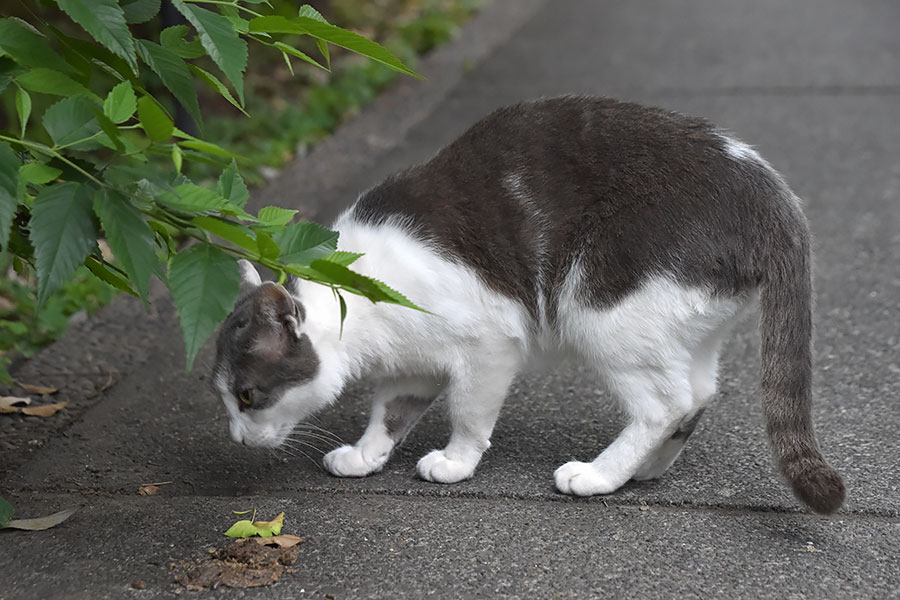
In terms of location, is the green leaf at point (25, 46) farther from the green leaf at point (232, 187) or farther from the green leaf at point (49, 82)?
the green leaf at point (232, 187)

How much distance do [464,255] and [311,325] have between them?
505mm

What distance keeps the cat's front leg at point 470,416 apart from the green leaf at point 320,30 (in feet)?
3.57

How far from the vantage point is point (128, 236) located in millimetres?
2184

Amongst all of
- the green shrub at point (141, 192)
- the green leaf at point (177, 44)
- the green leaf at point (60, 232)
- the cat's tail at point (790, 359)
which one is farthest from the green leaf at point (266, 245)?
the cat's tail at point (790, 359)

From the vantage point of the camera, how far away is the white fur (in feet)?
9.78

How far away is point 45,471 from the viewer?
3.32 metres

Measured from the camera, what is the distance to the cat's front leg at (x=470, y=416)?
3.16 metres

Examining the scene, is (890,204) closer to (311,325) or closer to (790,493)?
(790,493)

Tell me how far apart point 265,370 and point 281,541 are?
0.51m

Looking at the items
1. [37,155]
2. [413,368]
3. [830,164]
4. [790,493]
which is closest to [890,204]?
[830,164]

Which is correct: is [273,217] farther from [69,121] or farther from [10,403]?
[10,403]

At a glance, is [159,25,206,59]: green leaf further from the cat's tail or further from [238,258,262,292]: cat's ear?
the cat's tail

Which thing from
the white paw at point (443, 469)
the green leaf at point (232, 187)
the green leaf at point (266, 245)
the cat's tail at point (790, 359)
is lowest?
the white paw at point (443, 469)

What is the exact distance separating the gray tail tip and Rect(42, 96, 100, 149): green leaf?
1.92 m
